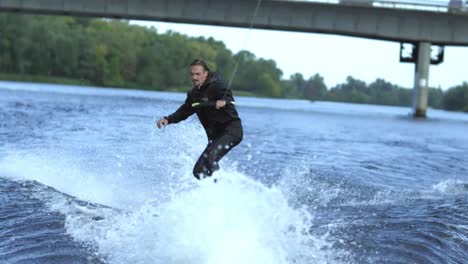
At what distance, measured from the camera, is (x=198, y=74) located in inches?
303

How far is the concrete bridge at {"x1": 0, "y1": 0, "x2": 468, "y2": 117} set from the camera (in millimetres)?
45875

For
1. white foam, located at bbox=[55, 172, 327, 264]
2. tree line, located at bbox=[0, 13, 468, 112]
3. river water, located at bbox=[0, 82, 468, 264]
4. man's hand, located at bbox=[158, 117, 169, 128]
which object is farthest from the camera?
tree line, located at bbox=[0, 13, 468, 112]

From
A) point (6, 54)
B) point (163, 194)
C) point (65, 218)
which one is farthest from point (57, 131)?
point (6, 54)

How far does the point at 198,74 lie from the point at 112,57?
9103 cm

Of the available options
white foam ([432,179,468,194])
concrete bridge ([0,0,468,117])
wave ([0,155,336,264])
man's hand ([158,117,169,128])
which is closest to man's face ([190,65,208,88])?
man's hand ([158,117,169,128])

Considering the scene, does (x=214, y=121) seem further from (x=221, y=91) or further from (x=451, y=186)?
(x=451, y=186)

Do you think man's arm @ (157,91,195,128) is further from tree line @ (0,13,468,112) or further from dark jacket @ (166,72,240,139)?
tree line @ (0,13,468,112)

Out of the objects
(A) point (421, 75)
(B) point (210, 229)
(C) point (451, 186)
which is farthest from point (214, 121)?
(A) point (421, 75)

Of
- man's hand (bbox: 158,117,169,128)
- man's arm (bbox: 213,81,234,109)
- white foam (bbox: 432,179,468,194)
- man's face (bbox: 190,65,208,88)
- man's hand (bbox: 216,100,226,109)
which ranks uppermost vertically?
man's face (bbox: 190,65,208,88)

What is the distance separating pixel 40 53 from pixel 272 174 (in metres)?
Result: 78.5

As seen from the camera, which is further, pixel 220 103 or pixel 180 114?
pixel 180 114

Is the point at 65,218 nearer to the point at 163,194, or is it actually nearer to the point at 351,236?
the point at 163,194

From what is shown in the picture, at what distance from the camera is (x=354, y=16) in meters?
47.1

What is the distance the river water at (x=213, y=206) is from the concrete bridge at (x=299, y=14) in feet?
90.9
